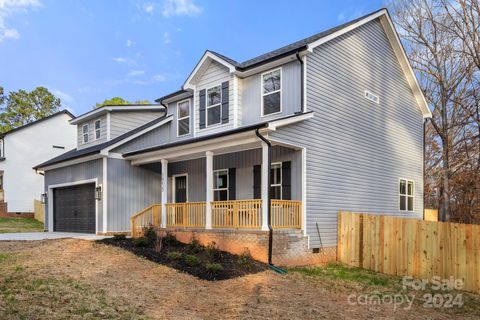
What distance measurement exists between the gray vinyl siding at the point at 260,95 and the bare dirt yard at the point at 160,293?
16.7 feet

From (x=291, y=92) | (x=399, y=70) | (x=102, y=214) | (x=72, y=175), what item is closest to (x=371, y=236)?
(x=291, y=92)

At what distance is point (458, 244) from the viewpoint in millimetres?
9305

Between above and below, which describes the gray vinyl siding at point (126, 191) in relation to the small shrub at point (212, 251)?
above

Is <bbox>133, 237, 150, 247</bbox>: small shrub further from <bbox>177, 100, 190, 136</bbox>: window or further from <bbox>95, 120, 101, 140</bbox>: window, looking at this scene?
<bbox>95, 120, 101, 140</bbox>: window

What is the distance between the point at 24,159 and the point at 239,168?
2294 cm

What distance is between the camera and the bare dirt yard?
19.6ft

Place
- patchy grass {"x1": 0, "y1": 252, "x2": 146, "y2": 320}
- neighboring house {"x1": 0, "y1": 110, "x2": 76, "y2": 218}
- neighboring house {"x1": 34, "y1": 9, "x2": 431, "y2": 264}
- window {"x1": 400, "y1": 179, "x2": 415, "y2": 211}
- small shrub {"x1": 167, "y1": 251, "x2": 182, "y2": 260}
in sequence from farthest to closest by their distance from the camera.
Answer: neighboring house {"x1": 0, "y1": 110, "x2": 76, "y2": 218}, window {"x1": 400, "y1": 179, "x2": 415, "y2": 211}, neighboring house {"x1": 34, "y1": 9, "x2": 431, "y2": 264}, small shrub {"x1": 167, "y1": 251, "x2": 182, "y2": 260}, patchy grass {"x1": 0, "y1": 252, "x2": 146, "y2": 320}

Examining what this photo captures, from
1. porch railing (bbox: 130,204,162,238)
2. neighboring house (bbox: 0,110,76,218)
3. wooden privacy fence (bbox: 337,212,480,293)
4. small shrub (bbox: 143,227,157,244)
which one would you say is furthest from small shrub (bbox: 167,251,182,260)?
neighboring house (bbox: 0,110,76,218)

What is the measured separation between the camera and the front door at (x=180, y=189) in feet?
52.7

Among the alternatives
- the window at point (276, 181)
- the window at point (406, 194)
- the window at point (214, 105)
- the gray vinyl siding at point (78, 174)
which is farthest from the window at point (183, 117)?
the window at point (406, 194)

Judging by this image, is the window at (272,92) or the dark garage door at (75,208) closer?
the window at (272,92)

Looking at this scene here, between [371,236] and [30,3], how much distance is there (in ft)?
77.3

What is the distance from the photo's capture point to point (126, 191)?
15.5 m

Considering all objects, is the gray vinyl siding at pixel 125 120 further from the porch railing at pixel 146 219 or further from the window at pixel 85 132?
the porch railing at pixel 146 219
